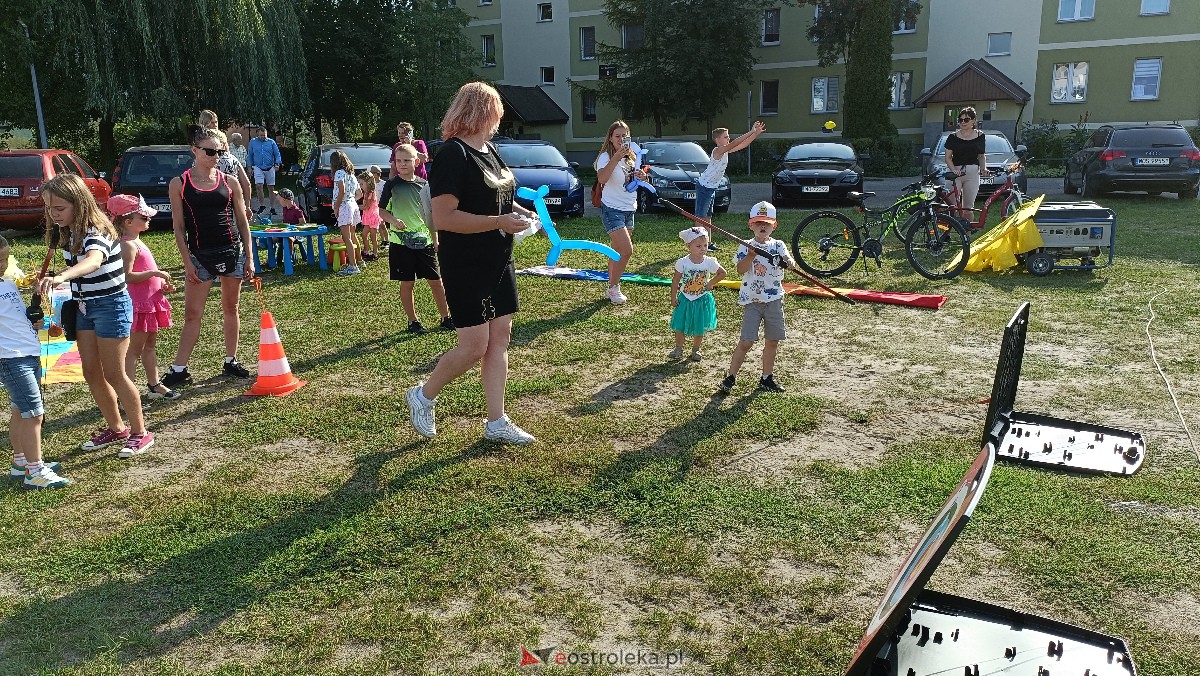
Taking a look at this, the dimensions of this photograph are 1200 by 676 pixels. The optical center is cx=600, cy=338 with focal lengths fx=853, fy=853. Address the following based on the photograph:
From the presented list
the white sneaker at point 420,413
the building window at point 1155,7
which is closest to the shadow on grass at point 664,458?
the white sneaker at point 420,413

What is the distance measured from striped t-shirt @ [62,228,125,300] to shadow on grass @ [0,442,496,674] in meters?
1.45

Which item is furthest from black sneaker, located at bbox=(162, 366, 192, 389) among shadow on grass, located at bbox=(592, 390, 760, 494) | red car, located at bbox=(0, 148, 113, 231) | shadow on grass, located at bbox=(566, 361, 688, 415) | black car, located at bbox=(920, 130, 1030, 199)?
black car, located at bbox=(920, 130, 1030, 199)

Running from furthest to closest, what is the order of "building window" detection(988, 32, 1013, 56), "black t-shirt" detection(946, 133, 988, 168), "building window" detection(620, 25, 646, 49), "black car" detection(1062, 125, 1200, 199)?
"building window" detection(620, 25, 646, 49) < "building window" detection(988, 32, 1013, 56) < "black car" detection(1062, 125, 1200, 199) < "black t-shirt" detection(946, 133, 988, 168)

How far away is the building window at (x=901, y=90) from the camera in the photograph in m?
37.8

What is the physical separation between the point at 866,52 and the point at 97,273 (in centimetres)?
3471

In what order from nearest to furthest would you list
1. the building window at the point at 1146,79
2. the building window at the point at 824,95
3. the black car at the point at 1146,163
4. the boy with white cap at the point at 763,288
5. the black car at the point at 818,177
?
the boy with white cap at the point at 763,288 → the black car at the point at 1146,163 → the black car at the point at 818,177 → the building window at the point at 1146,79 → the building window at the point at 824,95

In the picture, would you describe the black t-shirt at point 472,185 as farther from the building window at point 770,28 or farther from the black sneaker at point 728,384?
the building window at point 770,28

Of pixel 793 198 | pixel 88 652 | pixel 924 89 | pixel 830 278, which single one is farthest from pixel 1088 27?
pixel 88 652

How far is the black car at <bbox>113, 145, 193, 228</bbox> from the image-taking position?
15.4 metres

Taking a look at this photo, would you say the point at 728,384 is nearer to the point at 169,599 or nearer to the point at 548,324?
the point at 548,324

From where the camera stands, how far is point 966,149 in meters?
11.6

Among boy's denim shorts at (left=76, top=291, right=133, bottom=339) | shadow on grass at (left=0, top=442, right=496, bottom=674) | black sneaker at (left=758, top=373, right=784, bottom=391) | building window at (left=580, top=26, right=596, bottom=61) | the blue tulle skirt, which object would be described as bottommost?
shadow on grass at (left=0, top=442, right=496, bottom=674)

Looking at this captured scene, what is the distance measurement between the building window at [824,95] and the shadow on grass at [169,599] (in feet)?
127

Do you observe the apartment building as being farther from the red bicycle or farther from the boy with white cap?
the boy with white cap
